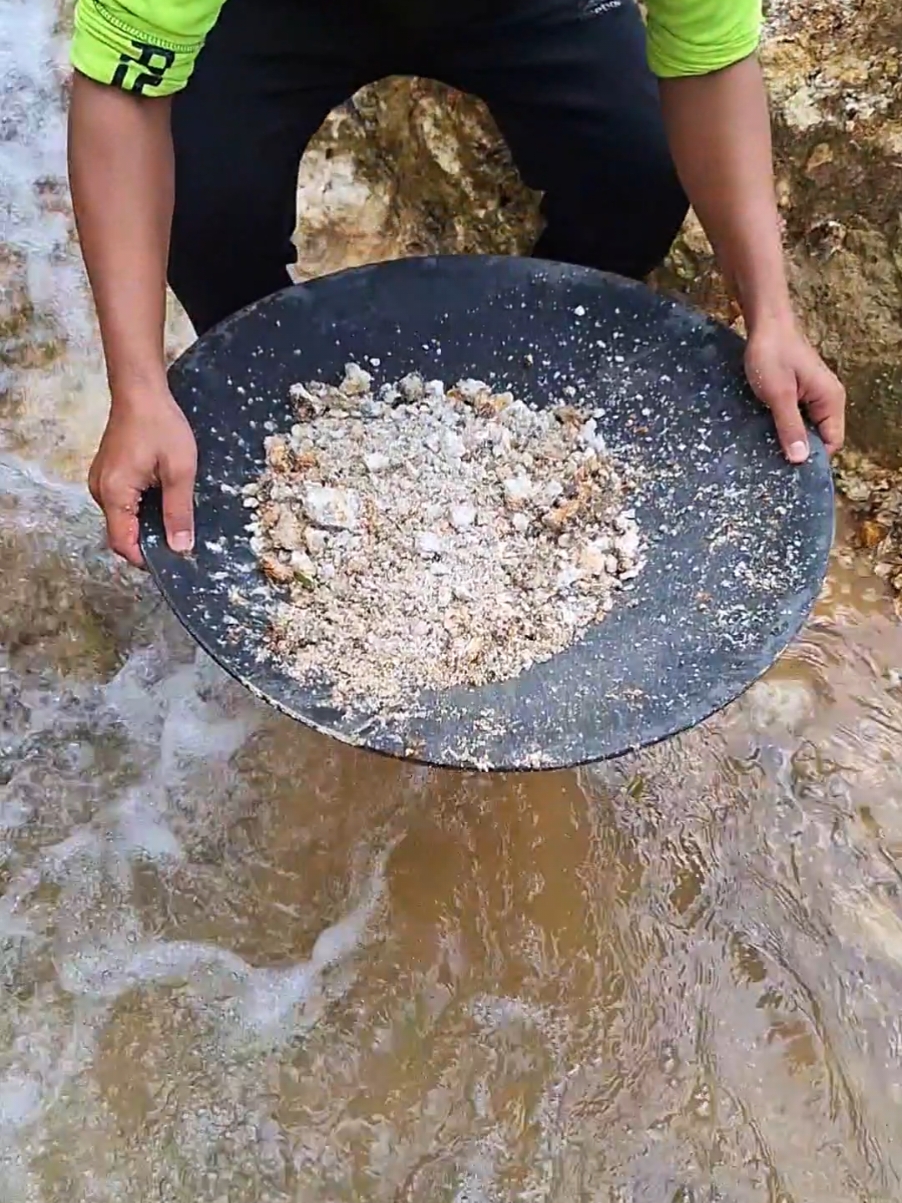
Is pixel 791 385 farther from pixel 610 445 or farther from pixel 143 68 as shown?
pixel 143 68

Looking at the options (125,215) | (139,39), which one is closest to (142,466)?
(125,215)

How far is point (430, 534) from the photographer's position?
1.10 metres

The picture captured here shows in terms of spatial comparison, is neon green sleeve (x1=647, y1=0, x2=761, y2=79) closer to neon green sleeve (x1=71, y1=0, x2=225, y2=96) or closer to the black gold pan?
the black gold pan

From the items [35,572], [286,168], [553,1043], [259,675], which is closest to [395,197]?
[286,168]

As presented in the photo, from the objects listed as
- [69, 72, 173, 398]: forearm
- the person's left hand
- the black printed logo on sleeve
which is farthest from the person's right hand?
the person's left hand

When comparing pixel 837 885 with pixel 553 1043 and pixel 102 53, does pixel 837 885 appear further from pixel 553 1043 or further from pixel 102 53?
pixel 102 53

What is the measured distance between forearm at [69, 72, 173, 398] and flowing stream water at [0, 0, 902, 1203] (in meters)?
0.59

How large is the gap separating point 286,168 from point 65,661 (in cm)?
64

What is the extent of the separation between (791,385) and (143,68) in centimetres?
58

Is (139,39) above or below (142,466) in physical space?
above

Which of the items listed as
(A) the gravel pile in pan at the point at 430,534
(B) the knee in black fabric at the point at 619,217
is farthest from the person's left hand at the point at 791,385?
(B) the knee in black fabric at the point at 619,217

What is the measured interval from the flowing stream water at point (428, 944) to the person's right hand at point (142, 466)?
0.52 m

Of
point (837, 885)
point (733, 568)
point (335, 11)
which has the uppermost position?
point (335, 11)

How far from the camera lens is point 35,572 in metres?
1.53
